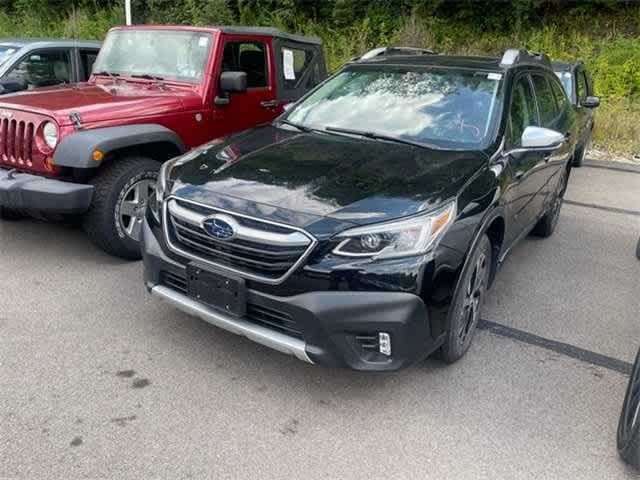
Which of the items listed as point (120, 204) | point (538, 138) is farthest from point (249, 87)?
point (538, 138)

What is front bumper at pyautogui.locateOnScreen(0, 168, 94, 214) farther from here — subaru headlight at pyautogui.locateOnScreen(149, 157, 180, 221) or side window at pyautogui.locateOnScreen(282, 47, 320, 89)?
side window at pyautogui.locateOnScreen(282, 47, 320, 89)

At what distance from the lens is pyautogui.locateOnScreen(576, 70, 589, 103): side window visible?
886 centimetres

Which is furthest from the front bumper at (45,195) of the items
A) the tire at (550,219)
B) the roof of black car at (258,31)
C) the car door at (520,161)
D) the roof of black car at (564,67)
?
the roof of black car at (564,67)

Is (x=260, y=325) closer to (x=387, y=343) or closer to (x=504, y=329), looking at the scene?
(x=387, y=343)

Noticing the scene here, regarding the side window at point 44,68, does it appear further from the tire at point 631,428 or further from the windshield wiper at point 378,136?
the tire at point 631,428

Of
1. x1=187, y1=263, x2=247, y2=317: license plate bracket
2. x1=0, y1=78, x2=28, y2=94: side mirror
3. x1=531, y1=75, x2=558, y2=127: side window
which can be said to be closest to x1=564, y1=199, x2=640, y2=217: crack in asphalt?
x1=531, y1=75, x2=558, y2=127: side window

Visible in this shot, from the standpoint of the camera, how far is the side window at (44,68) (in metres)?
6.51

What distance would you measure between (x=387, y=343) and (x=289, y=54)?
4.20 meters

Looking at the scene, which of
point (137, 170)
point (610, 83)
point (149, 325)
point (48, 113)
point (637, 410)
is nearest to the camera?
point (637, 410)

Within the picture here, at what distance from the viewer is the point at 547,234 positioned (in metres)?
5.91

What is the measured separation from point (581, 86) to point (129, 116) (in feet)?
24.2

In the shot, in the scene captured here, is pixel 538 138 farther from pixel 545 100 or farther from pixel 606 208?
pixel 606 208

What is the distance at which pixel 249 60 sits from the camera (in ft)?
18.8

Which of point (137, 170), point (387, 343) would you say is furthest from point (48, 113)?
point (387, 343)
